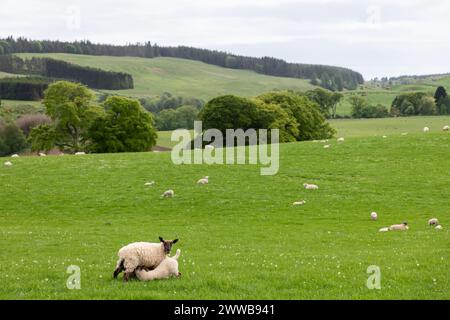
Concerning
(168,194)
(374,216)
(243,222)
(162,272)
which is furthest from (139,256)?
(168,194)

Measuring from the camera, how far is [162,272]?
49.4ft

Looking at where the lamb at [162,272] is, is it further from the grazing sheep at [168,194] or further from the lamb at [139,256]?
the grazing sheep at [168,194]

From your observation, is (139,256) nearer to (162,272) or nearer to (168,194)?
(162,272)

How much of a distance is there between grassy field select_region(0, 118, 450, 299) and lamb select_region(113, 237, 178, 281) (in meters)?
0.46

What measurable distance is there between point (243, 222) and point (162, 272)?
55.8 feet

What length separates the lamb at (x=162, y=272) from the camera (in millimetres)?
14867

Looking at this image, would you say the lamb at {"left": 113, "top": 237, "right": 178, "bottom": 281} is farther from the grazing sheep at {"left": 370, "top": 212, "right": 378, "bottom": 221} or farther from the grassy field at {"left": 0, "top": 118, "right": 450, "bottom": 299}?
the grazing sheep at {"left": 370, "top": 212, "right": 378, "bottom": 221}

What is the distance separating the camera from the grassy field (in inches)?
563

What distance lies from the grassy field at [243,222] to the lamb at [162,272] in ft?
1.18

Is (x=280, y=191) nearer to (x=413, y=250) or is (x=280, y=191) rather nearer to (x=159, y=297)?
(x=413, y=250)

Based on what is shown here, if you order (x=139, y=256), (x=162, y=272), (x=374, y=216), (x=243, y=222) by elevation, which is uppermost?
(x=139, y=256)

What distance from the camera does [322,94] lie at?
6097 inches

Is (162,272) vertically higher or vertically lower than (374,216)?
higher
